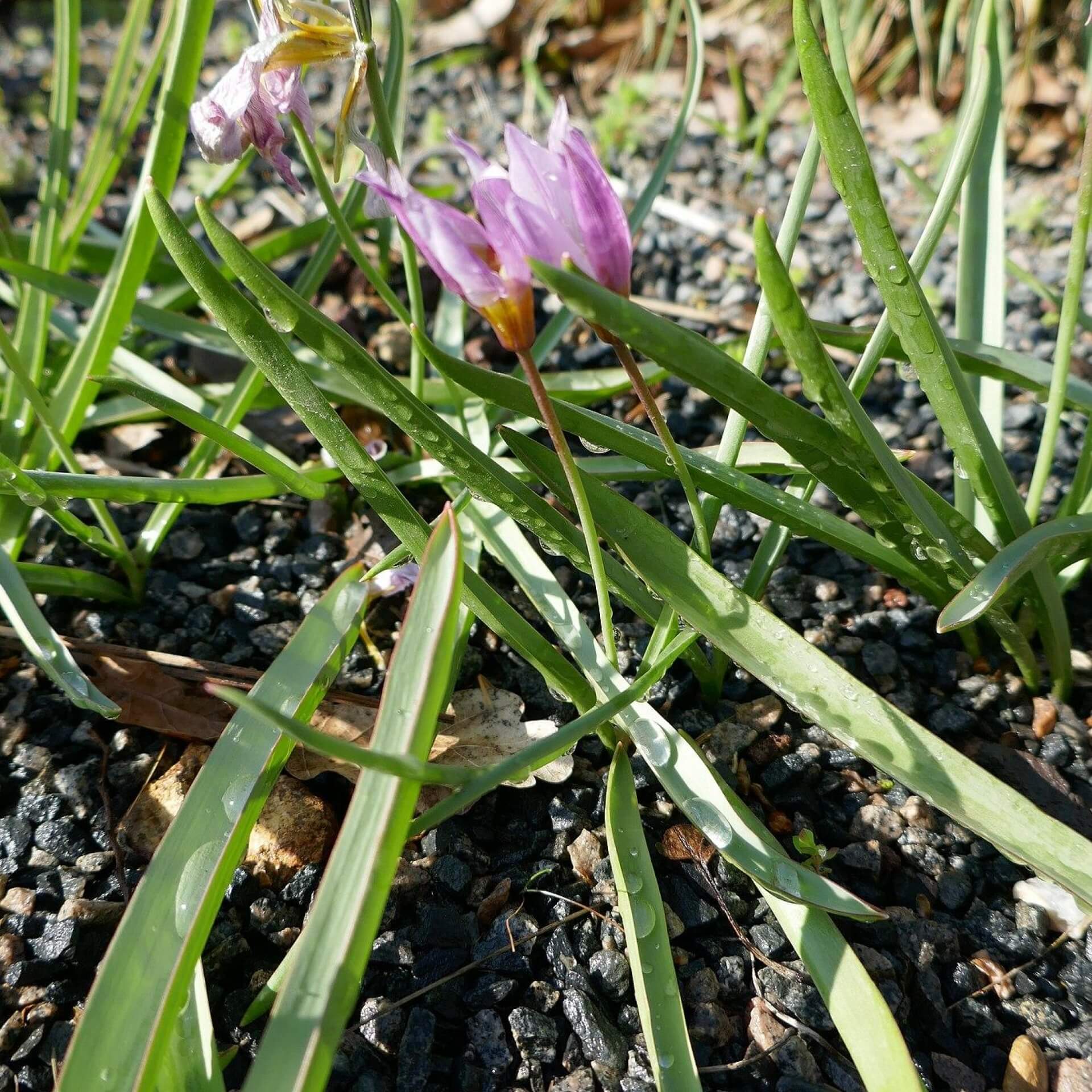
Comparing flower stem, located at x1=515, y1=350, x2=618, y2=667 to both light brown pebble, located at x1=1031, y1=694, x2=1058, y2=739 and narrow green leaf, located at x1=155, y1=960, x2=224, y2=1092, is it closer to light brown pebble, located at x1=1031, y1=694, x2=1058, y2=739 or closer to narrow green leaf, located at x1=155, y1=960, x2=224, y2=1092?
narrow green leaf, located at x1=155, y1=960, x2=224, y2=1092

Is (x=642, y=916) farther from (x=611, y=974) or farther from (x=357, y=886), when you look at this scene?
(x=357, y=886)

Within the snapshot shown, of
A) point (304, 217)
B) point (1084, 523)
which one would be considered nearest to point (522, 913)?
point (1084, 523)

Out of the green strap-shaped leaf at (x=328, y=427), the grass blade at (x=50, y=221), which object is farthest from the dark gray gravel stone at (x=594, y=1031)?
the grass blade at (x=50, y=221)

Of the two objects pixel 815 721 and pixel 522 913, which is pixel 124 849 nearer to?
pixel 522 913

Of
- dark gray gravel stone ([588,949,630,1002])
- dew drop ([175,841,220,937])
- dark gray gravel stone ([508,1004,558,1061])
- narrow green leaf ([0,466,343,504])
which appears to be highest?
narrow green leaf ([0,466,343,504])

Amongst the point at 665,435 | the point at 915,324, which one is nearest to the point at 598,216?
the point at 665,435

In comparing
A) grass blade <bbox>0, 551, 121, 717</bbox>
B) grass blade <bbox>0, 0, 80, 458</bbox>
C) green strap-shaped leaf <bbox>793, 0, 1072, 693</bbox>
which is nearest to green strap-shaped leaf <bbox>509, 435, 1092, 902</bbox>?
green strap-shaped leaf <bbox>793, 0, 1072, 693</bbox>
